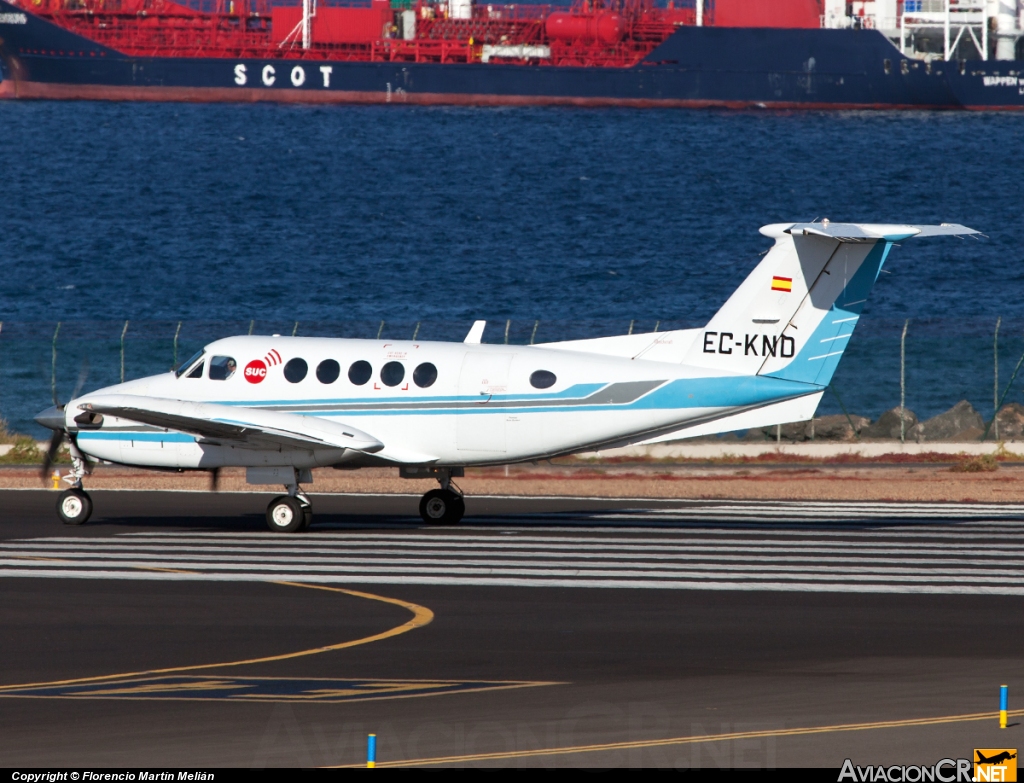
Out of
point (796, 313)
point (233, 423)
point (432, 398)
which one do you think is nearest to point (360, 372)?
point (432, 398)

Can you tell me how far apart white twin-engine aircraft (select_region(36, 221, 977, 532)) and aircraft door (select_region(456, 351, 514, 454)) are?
2 centimetres

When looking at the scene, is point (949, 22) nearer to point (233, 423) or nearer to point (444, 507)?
point (444, 507)

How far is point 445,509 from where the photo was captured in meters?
23.9

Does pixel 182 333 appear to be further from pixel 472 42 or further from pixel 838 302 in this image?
pixel 472 42

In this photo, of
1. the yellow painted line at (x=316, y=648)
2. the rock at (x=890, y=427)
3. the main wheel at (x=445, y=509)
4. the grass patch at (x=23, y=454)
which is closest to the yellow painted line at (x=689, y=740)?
the yellow painted line at (x=316, y=648)

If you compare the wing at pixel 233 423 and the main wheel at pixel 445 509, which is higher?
the wing at pixel 233 423

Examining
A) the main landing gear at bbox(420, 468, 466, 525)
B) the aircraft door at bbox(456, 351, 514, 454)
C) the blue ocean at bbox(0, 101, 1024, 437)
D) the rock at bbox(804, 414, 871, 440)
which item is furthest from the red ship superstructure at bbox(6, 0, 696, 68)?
the aircraft door at bbox(456, 351, 514, 454)

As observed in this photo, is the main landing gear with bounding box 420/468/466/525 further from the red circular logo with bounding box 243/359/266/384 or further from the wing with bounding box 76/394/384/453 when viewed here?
the red circular logo with bounding box 243/359/266/384

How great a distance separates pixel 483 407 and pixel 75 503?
21.0ft

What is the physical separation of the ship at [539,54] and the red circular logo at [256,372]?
389 ft

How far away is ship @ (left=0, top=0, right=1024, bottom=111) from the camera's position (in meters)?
137

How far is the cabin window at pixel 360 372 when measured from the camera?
74.7ft

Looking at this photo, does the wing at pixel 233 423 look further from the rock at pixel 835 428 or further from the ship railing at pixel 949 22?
the ship railing at pixel 949 22

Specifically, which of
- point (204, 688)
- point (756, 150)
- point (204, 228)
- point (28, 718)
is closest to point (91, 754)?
point (28, 718)
